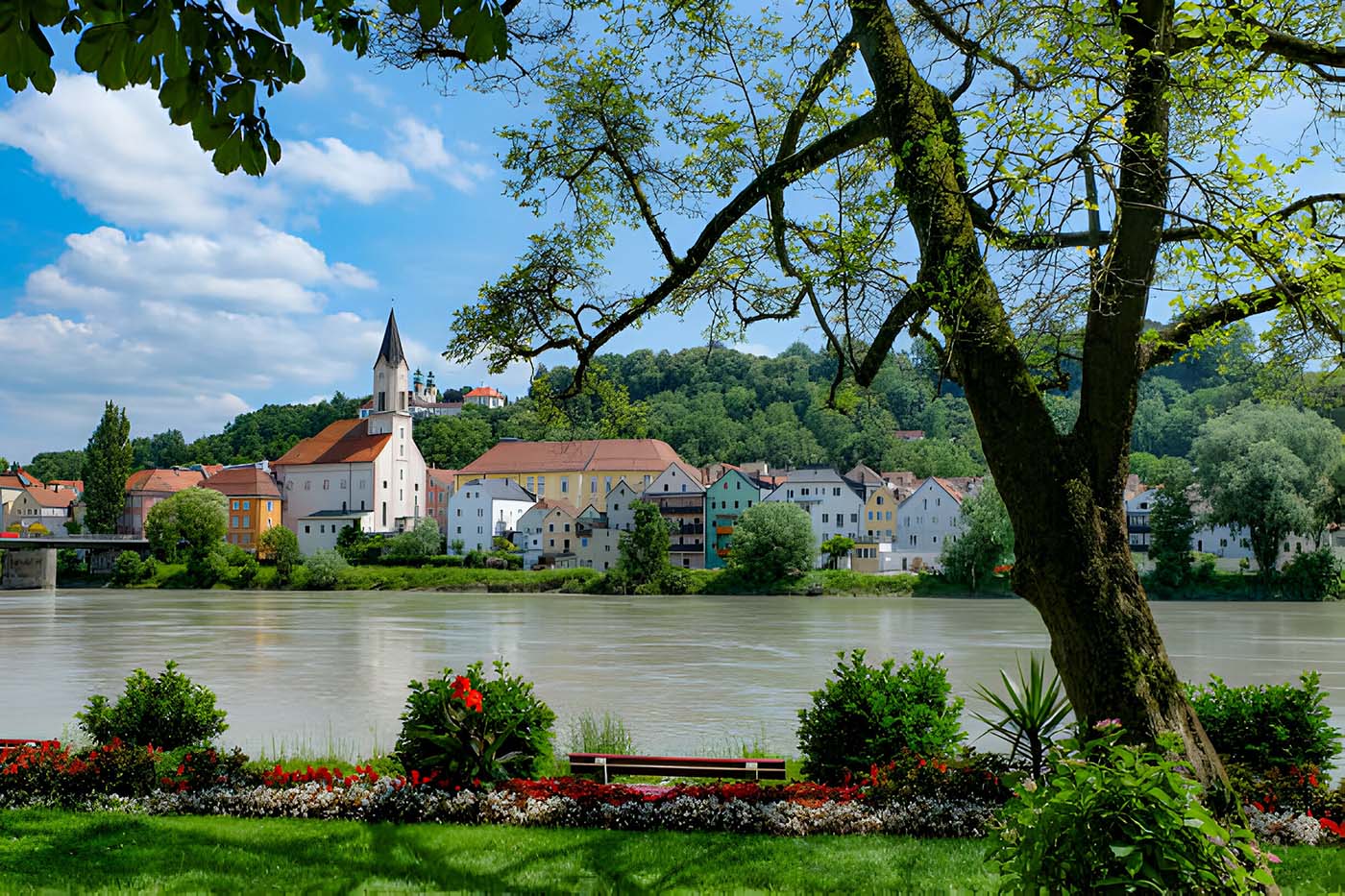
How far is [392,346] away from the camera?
4636 inches

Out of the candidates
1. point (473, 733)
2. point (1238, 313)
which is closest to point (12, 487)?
point (473, 733)

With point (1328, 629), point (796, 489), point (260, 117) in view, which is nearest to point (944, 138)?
point (260, 117)

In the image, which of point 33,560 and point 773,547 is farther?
point 33,560

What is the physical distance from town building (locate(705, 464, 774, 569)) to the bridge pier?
5305 cm

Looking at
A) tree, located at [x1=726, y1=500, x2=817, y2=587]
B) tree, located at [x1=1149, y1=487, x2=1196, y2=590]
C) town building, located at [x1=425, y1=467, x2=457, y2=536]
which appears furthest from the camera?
town building, located at [x1=425, y1=467, x2=457, y2=536]

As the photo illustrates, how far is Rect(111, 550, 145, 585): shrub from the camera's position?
84938 mm

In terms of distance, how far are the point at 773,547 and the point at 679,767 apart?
196 feet

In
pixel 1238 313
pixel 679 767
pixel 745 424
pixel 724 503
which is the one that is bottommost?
pixel 679 767

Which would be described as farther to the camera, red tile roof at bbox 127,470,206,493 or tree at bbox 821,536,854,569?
red tile roof at bbox 127,470,206,493

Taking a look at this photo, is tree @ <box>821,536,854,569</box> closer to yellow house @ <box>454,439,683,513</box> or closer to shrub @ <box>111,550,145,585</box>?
yellow house @ <box>454,439,683,513</box>

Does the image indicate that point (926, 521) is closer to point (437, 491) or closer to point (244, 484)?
point (437, 491)

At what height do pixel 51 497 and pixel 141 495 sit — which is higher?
pixel 51 497

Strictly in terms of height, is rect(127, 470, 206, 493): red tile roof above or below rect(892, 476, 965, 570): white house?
above

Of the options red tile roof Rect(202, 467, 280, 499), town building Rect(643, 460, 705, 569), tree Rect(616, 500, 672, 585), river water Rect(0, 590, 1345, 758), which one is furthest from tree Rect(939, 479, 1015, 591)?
red tile roof Rect(202, 467, 280, 499)
